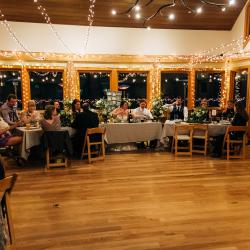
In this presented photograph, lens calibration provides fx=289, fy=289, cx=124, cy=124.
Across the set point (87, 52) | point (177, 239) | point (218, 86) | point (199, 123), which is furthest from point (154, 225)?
point (218, 86)

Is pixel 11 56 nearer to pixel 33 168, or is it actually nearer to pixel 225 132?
pixel 33 168

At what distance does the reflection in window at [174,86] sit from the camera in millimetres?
9258

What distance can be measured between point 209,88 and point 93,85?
12.4 ft

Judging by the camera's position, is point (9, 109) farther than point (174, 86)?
No

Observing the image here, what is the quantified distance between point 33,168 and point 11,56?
154 inches

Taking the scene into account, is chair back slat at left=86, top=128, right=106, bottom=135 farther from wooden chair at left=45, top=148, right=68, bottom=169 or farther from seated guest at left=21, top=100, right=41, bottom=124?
seated guest at left=21, top=100, right=41, bottom=124

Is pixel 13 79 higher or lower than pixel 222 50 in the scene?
lower

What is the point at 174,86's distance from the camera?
30.8 ft

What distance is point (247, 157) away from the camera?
623 centimetres

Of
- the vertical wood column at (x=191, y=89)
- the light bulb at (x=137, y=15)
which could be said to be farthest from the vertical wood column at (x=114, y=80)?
the vertical wood column at (x=191, y=89)

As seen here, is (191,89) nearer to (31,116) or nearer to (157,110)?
(157,110)

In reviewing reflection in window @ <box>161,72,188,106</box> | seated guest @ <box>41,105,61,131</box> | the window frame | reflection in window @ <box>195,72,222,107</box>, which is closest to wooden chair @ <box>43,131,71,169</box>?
seated guest @ <box>41,105,61,131</box>

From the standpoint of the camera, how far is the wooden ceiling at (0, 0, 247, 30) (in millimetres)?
7446

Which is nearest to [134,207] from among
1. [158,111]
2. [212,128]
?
[212,128]
